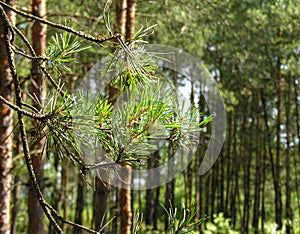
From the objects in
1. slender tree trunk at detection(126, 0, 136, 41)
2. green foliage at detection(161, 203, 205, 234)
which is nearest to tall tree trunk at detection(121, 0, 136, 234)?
slender tree trunk at detection(126, 0, 136, 41)

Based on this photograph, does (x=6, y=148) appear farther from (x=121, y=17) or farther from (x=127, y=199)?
(x=121, y=17)

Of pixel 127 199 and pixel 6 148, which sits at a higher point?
pixel 6 148

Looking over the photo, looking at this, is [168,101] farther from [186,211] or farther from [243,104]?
[243,104]

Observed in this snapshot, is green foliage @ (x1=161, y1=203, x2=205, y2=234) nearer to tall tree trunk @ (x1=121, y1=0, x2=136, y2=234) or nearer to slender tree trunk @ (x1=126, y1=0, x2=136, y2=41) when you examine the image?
tall tree trunk @ (x1=121, y1=0, x2=136, y2=234)

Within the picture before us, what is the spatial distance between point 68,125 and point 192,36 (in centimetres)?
729

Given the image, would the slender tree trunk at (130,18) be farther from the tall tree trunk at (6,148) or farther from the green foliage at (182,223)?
the green foliage at (182,223)

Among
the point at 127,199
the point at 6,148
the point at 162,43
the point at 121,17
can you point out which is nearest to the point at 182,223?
the point at 6,148

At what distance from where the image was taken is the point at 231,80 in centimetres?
1158

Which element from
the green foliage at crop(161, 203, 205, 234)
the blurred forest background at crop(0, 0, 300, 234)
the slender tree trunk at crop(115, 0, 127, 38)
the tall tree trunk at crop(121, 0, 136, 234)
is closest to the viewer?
the green foliage at crop(161, 203, 205, 234)

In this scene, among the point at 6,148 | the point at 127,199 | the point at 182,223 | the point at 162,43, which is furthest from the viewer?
the point at 162,43

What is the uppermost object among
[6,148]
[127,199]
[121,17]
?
[121,17]

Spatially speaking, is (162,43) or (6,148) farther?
(162,43)

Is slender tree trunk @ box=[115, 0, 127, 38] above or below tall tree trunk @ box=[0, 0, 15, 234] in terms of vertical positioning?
above

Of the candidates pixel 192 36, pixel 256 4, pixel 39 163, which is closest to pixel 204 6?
pixel 192 36
